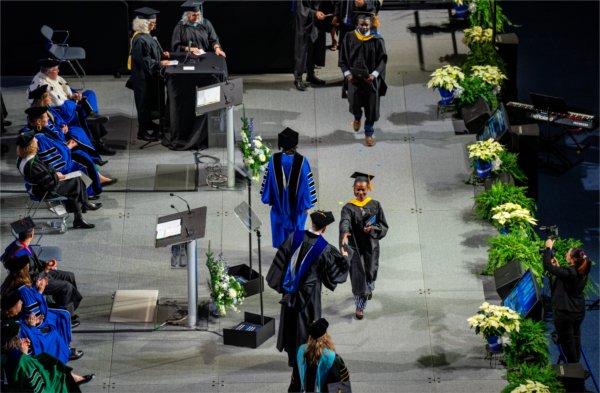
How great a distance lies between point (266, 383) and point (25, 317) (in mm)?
2299

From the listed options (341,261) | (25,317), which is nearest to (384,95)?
(341,261)

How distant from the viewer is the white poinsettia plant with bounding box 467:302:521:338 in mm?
13336

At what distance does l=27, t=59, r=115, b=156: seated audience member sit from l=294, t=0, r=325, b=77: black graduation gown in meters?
2.57

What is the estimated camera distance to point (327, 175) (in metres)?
16.5

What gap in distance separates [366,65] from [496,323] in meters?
4.34

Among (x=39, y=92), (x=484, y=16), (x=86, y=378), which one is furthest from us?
(x=484, y=16)

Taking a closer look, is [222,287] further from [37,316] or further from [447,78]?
[447,78]

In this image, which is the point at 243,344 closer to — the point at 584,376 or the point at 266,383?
the point at 266,383

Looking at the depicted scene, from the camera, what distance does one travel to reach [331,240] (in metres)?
15.5

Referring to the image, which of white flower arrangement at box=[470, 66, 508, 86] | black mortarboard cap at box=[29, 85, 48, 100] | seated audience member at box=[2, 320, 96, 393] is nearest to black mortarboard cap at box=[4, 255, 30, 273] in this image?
seated audience member at box=[2, 320, 96, 393]

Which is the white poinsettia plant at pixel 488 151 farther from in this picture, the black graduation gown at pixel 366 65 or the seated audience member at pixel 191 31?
the seated audience member at pixel 191 31

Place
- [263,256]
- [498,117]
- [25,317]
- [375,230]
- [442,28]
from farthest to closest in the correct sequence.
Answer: [442,28]
[498,117]
[263,256]
[375,230]
[25,317]

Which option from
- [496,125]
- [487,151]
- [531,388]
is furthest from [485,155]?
[531,388]

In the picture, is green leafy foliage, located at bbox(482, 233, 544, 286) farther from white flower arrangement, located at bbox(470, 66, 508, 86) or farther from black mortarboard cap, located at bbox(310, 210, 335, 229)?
white flower arrangement, located at bbox(470, 66, 508, 86)
